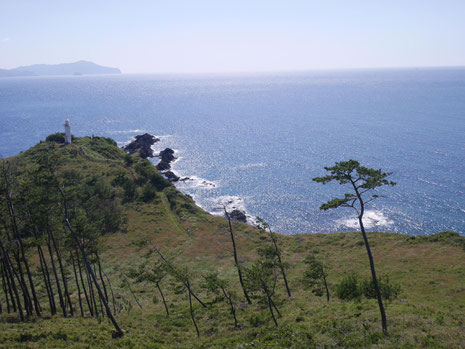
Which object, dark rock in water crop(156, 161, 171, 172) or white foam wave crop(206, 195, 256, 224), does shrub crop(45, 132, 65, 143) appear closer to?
dark rock in water crop(156, 161, 171, 172)

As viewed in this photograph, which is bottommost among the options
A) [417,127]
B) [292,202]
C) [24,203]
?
[292,202]

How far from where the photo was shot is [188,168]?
351 ft

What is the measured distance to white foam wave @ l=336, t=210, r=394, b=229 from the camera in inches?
2625

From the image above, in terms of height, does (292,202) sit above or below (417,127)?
below

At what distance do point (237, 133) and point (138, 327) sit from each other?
427 ft

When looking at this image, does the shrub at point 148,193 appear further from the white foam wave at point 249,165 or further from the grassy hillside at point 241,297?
the white foam wave at point 249,165

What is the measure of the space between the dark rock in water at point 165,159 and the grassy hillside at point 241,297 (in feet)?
93.6

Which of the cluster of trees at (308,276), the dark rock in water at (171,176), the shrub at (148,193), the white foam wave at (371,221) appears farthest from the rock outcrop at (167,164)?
the cluster of trees at (308,276)

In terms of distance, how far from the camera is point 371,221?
68.1m

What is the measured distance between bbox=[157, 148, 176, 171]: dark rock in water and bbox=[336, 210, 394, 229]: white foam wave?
2295 inches

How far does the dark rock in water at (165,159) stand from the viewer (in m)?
104

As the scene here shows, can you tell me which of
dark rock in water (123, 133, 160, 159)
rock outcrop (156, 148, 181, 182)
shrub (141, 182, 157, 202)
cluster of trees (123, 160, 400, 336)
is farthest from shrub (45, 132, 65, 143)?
cluster of trees (123, 160, 400, 336)

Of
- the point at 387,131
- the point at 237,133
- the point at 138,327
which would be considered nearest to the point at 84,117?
the point at 237,133

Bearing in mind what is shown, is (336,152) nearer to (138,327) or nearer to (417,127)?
(417,127)
